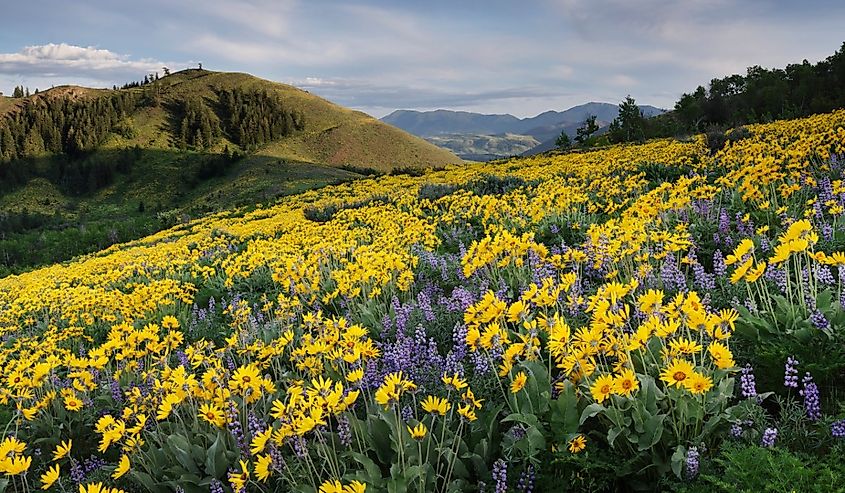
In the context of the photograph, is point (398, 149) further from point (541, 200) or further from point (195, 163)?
point (541, 200)

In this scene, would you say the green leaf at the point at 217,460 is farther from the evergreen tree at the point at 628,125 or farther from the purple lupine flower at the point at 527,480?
the evergreen tree at the point at 628,125

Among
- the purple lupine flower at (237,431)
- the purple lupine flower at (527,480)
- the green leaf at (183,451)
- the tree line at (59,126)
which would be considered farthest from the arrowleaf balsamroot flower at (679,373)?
the tree line at (59,126)

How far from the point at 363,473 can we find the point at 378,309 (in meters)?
2.72

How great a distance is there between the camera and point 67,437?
4492 millimetres

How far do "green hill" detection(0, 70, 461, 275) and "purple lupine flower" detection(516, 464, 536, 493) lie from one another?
60220 mm

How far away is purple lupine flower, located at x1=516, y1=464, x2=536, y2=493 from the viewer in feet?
8.02

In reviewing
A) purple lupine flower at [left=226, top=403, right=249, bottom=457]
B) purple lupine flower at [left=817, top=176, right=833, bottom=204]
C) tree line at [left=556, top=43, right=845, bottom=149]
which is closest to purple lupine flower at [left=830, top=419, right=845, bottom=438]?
purple lupine flower at [left=226, top=403, right=249, bottom=457]

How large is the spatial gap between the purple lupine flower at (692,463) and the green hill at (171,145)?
6057cm

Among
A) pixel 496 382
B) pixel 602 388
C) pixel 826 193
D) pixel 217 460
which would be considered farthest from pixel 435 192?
pixel 602 388

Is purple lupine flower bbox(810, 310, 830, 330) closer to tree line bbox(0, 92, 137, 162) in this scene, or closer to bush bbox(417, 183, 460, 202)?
bush bbox(417, 183, 460, 202)

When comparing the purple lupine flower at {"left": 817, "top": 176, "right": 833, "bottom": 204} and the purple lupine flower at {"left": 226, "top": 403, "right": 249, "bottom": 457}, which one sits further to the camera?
the purple lupine flower at {"left": 817, "top": 176, "right": 833, "bottom": 204}

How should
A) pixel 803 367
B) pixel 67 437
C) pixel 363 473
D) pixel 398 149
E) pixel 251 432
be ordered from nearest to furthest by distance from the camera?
pixel 363 473, pixel 803 367, pixel 251 432, pixel 67 437, pixel 398 149

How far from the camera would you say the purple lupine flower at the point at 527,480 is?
2443 mm

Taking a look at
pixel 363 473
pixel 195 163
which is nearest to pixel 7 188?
pixel 195 163
